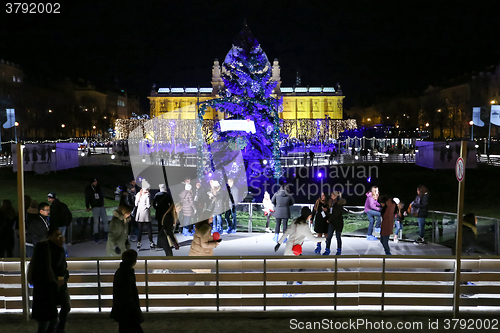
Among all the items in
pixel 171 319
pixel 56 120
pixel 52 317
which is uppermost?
pixel 56 120

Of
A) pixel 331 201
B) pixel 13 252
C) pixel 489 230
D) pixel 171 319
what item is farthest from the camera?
pixel 331 201

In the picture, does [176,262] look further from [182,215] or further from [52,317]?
[182,215]

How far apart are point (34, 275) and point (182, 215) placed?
560 centimetres

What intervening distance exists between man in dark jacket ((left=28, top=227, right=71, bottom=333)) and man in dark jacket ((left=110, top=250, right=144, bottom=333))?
69cm

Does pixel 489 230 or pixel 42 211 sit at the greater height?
pixel 42 211

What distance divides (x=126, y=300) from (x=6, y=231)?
4.26 m

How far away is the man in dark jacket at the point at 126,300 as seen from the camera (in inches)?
188

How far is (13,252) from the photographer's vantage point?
26.5 feet

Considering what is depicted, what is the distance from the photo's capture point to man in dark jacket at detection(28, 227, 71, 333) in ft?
15.9

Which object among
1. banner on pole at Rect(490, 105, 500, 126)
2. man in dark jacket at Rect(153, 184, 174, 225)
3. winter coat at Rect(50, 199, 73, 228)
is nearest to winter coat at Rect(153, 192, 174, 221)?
man in dark jacket at Rect(153, 184, 174, 225)

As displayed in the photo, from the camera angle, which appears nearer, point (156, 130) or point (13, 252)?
point (13, 252)

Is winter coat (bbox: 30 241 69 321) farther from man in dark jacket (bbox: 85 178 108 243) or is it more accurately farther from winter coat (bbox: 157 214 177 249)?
man in dark jacket (bbox: 85 178 108 243)

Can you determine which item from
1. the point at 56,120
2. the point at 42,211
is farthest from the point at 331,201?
the point at 56,120

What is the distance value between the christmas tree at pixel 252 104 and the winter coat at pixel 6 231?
25.8ft
